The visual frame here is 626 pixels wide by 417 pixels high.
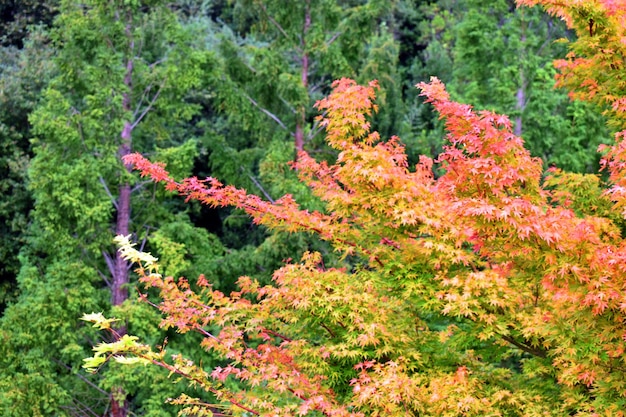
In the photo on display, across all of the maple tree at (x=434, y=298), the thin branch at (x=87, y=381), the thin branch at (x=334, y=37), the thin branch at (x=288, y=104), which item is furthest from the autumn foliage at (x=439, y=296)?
the thin branch at (x=334, y=37)

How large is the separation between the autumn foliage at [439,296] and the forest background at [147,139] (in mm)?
4857

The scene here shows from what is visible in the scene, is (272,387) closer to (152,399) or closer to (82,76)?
(152,399)

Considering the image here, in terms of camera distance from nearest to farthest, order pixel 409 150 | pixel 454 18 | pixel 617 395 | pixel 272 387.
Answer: pixel 617 395, pixel 272 387, pixel 409 150, pixel 454 18

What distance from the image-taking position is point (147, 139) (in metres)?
14.2

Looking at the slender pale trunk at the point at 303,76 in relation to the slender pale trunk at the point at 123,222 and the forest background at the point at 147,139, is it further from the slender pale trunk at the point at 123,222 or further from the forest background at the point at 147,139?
the slender pale trunk at the point at 123,222

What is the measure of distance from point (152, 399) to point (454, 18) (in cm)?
1409

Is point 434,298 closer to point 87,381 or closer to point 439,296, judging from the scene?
point 439,296

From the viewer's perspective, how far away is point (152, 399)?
9656mm

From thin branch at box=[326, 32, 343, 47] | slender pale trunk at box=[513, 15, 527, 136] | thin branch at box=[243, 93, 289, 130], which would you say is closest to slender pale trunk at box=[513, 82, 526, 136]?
slender pale trunk at box=[513, 15, 527, 136]

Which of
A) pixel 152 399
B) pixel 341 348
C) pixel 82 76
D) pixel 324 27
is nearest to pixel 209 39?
pixel 324 27

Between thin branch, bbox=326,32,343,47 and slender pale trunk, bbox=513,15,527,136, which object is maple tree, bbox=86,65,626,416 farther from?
slender pale trunk, bbox=513,15,527,136

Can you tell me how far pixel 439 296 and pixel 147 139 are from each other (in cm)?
1062

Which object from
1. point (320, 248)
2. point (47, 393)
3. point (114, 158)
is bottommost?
point (47, 393)

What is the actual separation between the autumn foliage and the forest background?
4.86m
